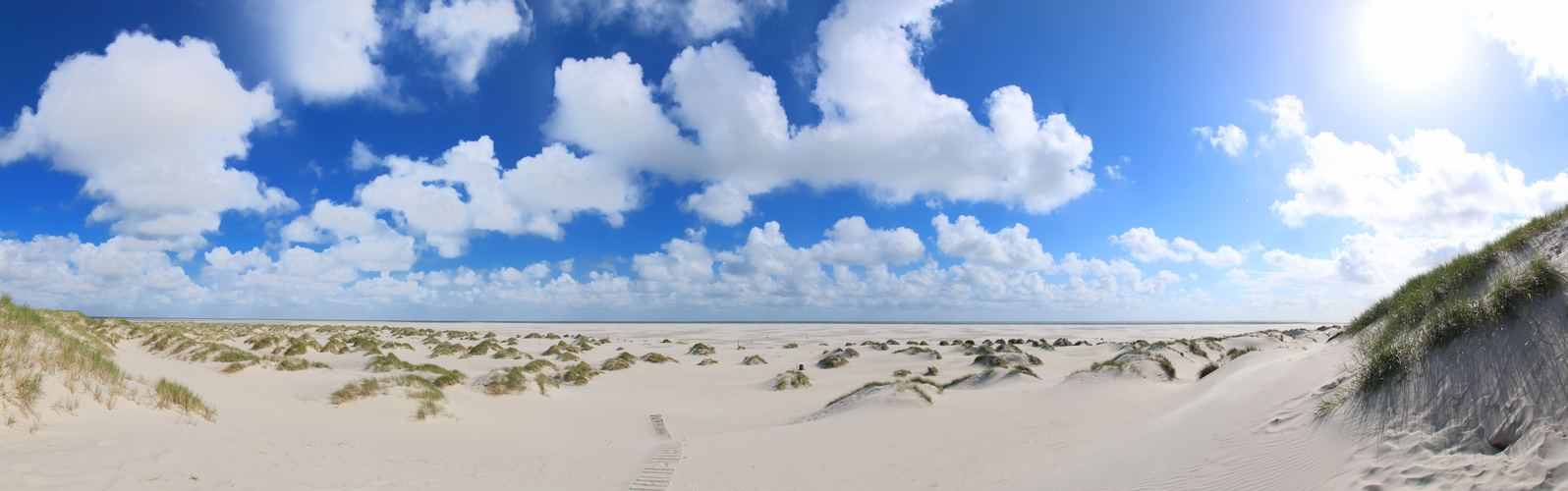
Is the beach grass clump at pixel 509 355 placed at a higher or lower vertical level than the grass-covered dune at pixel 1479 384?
lower

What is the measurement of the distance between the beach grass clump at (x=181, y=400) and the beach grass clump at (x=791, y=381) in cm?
1687

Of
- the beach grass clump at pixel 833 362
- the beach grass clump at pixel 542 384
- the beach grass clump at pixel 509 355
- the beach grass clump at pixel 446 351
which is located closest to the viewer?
A: the beach grass clump at pixel 542 384

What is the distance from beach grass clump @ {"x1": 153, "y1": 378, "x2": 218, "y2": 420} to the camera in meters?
8.28

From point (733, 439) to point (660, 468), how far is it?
2716mm

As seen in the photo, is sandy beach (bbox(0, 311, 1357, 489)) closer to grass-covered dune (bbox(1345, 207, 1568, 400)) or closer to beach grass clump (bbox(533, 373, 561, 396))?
beach grass clump (bbox(533, 373, 561, 396))

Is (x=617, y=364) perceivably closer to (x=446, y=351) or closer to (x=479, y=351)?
(x=479, y=351)

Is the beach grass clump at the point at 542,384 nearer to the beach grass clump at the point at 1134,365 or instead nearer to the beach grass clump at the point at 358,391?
the beach grass clump at the point at 358,391

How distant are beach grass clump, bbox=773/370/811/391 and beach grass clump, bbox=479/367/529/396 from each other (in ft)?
31.7

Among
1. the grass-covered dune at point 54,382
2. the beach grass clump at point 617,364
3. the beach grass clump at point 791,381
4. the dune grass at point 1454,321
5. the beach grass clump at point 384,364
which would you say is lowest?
the beach grass clump at point 791,381

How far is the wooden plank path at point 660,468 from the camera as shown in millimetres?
9055

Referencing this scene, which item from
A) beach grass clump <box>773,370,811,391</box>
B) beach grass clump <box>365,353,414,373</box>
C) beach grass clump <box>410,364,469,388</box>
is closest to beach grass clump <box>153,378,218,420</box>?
beach grass clump <box>410,364,469,388</box>

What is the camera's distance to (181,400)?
8.52m

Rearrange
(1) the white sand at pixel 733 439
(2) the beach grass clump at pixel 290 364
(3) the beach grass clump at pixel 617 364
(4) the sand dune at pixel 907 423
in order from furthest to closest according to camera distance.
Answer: (3) the beach grass clump at pixel 617 364, (2) the beach grass clump at pixel 290 364, (1) the white sand at pixel 733 439, (4) the sand dune at pixel 907 423

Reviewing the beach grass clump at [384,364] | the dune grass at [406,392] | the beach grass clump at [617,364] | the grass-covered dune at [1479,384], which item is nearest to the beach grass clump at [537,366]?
the beach grass clump at [617,364]
